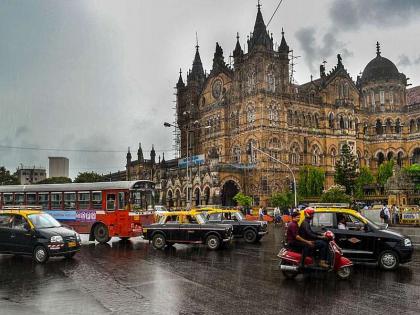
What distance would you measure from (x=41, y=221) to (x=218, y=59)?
51497 mm

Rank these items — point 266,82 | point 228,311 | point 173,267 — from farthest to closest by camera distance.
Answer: point 266,82 < point 173,267 < point 228,311

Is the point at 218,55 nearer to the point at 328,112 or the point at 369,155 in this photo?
the point at 328,112

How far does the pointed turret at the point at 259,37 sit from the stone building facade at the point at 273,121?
13cm

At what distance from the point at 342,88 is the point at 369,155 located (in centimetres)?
1039

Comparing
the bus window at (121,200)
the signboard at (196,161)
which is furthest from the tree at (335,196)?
the bus window at (121,200)

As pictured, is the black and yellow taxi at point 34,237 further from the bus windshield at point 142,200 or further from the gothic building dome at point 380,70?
the gothic building dome at point 380,70

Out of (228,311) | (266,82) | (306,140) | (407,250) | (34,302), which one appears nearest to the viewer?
(228,311)

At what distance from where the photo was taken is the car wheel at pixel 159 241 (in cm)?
1767

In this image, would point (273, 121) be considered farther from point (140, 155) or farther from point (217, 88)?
point (140, 155)

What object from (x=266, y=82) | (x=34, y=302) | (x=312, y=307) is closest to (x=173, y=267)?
(x=34, y=302)

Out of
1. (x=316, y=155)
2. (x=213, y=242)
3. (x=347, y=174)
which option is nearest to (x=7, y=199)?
(x=213, y=242)

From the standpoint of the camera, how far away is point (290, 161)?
186 ft

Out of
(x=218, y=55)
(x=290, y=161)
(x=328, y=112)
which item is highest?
(x=218, y=55)

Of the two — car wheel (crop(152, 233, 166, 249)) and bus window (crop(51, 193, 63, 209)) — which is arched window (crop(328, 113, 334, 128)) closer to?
bus window (crop(51, 193, 63, 209))
